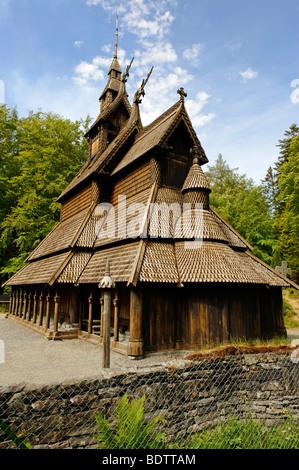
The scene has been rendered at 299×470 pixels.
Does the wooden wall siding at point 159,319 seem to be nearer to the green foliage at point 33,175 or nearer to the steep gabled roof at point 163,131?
the steep gabled roof at point 163,131

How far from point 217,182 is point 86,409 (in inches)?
1404

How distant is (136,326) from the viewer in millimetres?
8656

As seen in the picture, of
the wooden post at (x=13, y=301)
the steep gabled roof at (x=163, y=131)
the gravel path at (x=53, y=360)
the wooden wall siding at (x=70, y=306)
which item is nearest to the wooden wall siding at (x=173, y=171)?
the steep gabled roof at (x=163, y=131)

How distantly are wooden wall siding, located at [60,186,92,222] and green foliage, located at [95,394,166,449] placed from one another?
12.7 meters

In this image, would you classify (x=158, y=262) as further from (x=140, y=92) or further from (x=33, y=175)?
(x=33, y=175)

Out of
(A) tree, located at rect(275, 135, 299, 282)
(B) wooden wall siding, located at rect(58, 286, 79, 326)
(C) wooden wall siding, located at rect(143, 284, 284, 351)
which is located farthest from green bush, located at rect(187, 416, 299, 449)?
(A) tree, located at rect(275, 135, 299, 282)

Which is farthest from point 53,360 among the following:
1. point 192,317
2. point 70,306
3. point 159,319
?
point 70,306

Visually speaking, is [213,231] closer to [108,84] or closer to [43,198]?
[108,84]

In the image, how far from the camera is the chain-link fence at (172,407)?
418cm

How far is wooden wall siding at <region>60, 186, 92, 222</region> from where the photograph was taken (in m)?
16.5

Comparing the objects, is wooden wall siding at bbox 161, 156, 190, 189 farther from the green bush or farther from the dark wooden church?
the green bush

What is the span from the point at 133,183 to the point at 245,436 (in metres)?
10.6

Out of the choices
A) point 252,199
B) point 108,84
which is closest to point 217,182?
point 252,199

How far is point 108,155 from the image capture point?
1534cm
